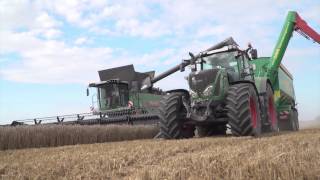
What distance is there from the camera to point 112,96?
21.4 meters

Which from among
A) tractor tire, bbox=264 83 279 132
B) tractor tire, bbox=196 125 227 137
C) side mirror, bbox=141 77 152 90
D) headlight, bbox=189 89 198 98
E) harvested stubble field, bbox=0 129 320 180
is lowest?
harvested stubble field, bbox=0 129 320 180

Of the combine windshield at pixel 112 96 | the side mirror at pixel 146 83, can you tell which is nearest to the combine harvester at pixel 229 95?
the combine windshield at pixel 112 96

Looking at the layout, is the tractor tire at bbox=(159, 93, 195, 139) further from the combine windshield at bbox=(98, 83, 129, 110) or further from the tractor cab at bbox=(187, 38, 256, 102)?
Result: the combine windshield at bbox=(98, 83, 129, 110)

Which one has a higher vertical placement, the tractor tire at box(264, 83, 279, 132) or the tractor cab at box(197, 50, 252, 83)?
the tractor cab at box(197, 50, 252, 83)

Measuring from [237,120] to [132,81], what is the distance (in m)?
12.9

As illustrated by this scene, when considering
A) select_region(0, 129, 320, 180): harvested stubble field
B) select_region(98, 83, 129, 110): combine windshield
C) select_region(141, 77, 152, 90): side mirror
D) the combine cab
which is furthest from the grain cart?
select_region(141, 77, 152, 90): side mirror

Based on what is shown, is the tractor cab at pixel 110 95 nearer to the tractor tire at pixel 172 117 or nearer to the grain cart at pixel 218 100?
the grain cart at pixel 218 100

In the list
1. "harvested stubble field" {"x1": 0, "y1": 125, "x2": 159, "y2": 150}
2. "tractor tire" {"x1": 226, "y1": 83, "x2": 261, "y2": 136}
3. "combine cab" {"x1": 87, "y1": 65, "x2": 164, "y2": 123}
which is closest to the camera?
"tractor tire" {"x1": 226, "y1": 83, "x2": 261, "y2": 136}

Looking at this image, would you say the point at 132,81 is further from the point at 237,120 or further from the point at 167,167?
the point at 167,167

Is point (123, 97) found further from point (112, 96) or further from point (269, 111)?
point (269, 111)

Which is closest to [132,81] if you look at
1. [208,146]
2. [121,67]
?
[121,67]

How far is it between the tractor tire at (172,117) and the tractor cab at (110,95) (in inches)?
411

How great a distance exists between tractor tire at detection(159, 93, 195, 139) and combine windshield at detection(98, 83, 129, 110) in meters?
10.4

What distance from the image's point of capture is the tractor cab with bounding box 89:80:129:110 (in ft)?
69.7
